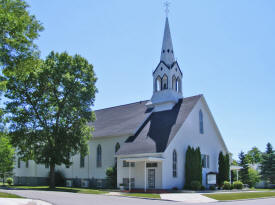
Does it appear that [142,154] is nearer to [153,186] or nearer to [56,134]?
Answer: [153,186]

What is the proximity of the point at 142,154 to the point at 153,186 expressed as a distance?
3.43 metres

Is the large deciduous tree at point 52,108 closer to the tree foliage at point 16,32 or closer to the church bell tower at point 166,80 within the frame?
the church bell tower at point 166,80

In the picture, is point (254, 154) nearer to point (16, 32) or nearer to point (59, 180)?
point (59, 180)

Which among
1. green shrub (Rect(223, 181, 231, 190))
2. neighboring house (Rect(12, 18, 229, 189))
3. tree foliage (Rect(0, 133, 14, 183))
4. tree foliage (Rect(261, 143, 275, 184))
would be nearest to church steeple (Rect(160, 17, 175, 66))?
neighboring house (Rect(12, 18, 229, 189))

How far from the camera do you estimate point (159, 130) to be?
34750 millimetres

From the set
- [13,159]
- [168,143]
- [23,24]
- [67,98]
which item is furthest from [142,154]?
[13,159]

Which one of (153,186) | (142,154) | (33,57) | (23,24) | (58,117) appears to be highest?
(23,24)

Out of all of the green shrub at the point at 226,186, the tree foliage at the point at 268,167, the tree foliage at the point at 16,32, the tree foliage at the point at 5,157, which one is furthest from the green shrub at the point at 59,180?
the tree foliage at the point at 268,167

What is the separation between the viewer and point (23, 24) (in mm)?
18438

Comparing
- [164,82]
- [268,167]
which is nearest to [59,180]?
[164,82]

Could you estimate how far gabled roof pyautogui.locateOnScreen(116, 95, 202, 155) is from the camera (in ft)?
107

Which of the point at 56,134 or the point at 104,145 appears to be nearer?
the point at 56,134

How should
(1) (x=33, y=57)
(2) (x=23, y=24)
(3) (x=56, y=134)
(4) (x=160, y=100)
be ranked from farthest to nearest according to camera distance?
(4) (x=160, y=100) → (3) (x=56, y=134) → (1) (x=33, y=57) → (2) (x=23, y=24)

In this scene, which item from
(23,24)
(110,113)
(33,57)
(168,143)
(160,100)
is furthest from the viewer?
(110,113)
